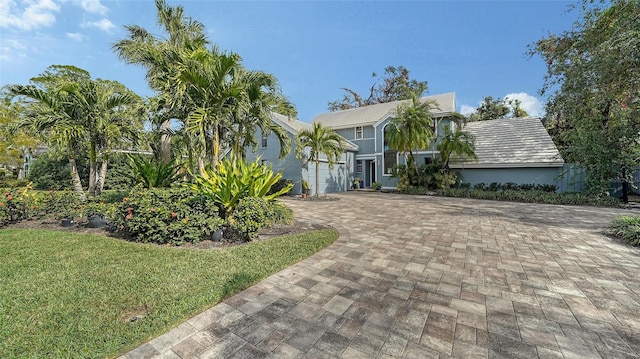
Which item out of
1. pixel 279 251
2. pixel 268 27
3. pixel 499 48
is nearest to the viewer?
pixel 279 251

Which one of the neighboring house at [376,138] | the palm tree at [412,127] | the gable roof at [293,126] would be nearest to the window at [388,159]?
the neighboring house at [376,138]

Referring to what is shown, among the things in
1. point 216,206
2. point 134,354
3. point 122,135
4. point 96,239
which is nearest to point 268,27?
point 122,135

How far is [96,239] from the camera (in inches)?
192

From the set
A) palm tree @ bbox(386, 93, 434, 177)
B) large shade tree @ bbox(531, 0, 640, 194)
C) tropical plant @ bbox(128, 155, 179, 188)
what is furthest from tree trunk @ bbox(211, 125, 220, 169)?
large shade tree @ bbox(531, 0, 640, 194)

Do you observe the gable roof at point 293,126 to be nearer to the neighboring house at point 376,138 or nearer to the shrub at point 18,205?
the neighboring house at point 376,138

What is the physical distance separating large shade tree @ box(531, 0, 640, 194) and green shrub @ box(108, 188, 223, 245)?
39.6 ft

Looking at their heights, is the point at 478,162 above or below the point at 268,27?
below

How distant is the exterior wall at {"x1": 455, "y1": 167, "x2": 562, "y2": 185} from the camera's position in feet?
43.9

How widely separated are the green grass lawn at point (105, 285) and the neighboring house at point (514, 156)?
1417 cm

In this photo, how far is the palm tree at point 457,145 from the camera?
45.3 ft

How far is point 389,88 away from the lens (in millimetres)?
27859

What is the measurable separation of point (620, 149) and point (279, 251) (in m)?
15.0

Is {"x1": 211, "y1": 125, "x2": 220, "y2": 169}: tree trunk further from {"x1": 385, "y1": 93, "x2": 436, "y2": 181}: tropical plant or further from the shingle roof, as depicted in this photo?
the shingle roof

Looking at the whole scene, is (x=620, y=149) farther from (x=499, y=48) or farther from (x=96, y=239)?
(x=96, y=239)
